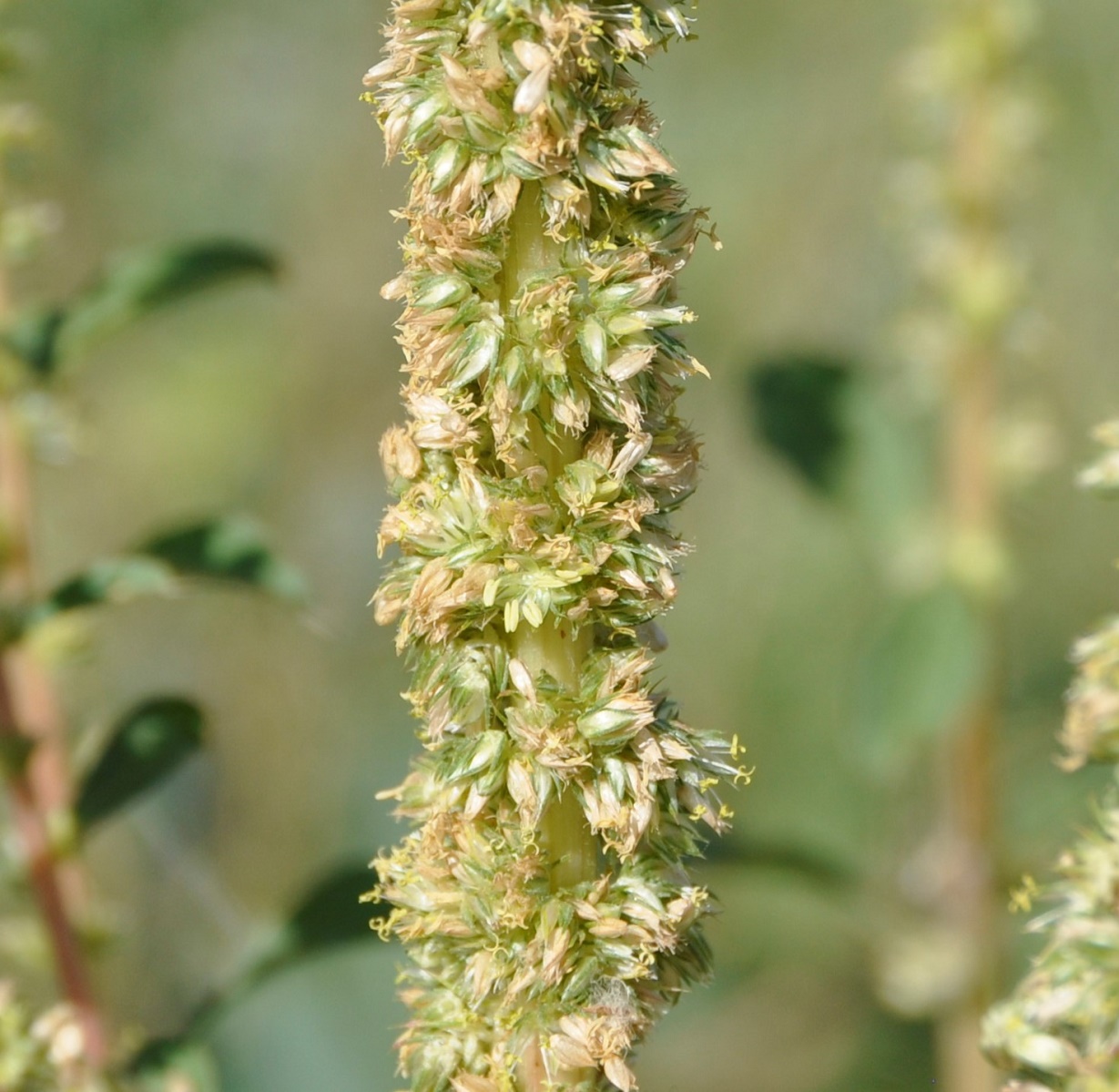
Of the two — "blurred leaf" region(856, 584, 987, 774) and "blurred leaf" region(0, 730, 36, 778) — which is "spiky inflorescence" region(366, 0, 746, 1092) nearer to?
"blurred leaf" region(0, 730, 36, 778)

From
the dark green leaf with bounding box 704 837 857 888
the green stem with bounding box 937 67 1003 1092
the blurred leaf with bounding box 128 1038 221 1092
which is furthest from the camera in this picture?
the green stem with bounding box 937 67 1003 1092

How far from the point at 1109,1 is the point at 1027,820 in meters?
2.32

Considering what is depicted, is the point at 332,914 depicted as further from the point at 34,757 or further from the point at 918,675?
the point at 918,675

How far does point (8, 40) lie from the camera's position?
223cm

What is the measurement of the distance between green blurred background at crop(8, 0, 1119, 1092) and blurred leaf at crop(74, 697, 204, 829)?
1760mm

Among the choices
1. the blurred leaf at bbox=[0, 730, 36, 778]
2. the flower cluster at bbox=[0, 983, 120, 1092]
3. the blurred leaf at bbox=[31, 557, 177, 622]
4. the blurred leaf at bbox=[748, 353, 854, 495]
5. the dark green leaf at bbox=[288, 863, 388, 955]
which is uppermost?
the blurred leaf at bbox=[748, 353, 854, 495]

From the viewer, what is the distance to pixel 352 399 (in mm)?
4602

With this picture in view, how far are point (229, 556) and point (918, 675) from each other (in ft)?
4.20

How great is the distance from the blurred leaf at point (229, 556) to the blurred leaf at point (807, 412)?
3.57ft

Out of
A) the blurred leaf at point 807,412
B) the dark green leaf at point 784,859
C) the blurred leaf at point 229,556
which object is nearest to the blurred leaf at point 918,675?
the dark green leaf at point 784,859

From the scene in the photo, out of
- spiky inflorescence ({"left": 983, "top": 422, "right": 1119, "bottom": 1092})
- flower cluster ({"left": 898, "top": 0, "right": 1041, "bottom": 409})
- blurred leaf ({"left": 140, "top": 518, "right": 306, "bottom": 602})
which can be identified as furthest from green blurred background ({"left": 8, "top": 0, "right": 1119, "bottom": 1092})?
spiky inflorescence ({"left": 983, "top": 422, "right": 1119, "bottom": 1092})

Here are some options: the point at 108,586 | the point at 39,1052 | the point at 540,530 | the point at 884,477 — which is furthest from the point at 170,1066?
the point at 884,477

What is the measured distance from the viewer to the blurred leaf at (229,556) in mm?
2062

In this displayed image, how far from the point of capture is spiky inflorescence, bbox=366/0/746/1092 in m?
1.16
